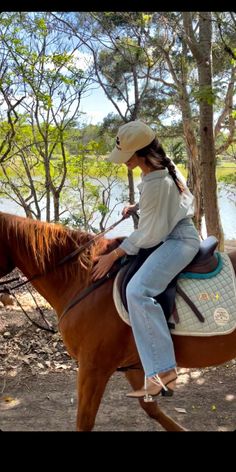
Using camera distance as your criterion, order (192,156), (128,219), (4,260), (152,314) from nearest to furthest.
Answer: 1. (152,314)
2. (4,260)
3. (192,156)
4. (128,219)

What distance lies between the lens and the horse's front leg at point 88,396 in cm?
217

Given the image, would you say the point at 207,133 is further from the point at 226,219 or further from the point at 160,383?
the point at 226,219

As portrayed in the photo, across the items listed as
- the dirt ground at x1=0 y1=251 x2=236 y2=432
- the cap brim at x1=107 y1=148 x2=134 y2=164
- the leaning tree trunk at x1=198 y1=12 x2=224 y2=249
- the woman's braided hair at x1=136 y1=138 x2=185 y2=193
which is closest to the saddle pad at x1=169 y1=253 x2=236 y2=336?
the woman's braided hair at x1=136 y1=138 x2=185 y2=193

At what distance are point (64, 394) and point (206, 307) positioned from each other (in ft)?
6.06

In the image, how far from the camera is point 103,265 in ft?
7.55

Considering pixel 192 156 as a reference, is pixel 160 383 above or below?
below

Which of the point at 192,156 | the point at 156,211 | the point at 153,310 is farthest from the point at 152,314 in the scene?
the point at 192,156

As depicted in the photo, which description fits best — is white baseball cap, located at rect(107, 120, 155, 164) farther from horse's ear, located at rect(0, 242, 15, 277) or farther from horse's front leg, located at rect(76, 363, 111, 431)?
horse's front leg, located at rect(76, 363, 111, 431)

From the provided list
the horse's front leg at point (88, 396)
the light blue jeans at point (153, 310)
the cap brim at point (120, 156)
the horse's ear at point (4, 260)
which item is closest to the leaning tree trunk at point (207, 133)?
the cap brim at point (120, 156)
